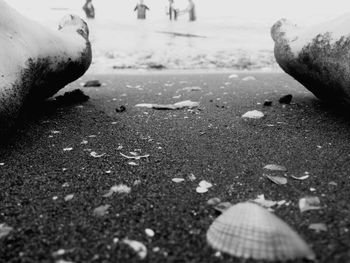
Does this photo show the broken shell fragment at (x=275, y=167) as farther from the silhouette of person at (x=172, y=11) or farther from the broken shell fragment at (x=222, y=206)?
the silhouette of person at (x=172, y=11)

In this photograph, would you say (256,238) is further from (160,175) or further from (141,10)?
(141,10)

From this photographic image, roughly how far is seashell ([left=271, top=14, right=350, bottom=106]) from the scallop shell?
1.60m

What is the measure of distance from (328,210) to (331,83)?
1516 mm

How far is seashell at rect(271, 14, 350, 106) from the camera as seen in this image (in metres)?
2.50

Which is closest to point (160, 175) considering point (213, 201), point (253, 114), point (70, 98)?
point (213, 201)

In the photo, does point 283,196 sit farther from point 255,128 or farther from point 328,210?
point 255,128

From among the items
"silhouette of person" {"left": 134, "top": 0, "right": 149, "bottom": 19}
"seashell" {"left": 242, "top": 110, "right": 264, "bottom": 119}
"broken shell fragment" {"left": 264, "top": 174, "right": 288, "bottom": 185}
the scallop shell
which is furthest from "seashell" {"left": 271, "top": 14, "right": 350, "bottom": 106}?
"silhouette of person" {"left": 134, "top": 0, "right": 149, "bottom": 19}

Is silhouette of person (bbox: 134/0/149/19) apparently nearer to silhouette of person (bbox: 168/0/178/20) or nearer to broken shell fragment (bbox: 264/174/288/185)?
silhouette of person (bbox: 168/0/178/20)

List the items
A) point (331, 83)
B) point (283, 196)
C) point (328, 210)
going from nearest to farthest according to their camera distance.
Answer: point (328, 210), point (283, 196), point (331, 83)

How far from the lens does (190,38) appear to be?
45.4ft

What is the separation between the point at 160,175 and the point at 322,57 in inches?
66.1

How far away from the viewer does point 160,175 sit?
6.09ft

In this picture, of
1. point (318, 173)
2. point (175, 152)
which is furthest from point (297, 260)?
point (175, 152)

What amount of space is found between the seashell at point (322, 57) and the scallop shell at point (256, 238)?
1.60 meters
